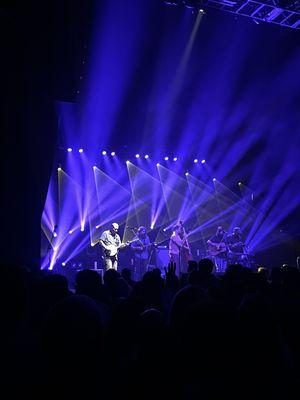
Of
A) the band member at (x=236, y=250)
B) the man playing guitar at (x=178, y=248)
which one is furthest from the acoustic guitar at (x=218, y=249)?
the man playing guitar at (x=178, y=248)

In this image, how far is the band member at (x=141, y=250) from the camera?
13232mm

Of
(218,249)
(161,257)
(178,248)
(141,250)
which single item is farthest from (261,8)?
(161,257)

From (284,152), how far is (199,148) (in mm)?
4030

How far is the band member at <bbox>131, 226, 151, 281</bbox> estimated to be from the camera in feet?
43.4

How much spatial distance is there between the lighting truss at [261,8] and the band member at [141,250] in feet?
Answer: 26.5

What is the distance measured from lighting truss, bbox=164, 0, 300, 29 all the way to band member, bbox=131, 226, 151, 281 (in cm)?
806

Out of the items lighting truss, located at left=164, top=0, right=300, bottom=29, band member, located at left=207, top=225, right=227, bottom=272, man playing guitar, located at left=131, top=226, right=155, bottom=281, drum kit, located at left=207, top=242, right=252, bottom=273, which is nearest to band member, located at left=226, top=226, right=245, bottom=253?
Answer: drum kit, located at left=207, top=242, right=252, bottom=273

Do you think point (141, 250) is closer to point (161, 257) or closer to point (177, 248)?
point (177, 248)

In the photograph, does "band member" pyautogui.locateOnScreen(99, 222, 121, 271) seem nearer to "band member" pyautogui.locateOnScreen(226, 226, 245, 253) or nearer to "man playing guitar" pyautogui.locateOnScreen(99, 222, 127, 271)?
"man playing guitar" pyautogui.locateOnScreen(99, 222, 127, 271)

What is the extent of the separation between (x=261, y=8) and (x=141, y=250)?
8.96m

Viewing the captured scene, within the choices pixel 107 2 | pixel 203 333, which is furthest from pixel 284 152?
pixel 203 333

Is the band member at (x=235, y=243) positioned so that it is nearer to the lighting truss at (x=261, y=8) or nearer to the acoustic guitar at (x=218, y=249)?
the acoustic guitar at (x=218, y=249)

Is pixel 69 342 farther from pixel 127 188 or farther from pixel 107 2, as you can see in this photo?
pixel 127 188

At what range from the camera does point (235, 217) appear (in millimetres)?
18344
